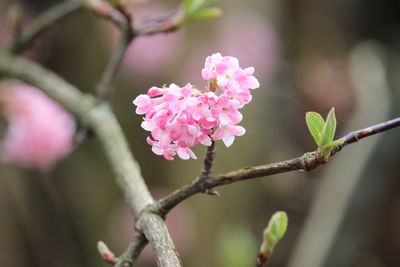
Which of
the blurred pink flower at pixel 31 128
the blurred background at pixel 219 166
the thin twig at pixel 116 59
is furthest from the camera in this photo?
the blurred background at pixel 219 166

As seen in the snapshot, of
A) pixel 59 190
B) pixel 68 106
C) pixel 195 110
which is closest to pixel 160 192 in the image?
pixel 59 190

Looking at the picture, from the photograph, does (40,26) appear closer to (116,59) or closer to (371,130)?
(116,59)

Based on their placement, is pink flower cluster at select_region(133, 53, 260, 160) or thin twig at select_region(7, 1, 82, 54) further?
thin twig at select_region(7, 1, 82, 54)

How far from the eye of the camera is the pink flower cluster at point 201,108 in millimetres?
320

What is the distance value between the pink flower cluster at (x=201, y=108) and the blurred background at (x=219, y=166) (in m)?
0.99

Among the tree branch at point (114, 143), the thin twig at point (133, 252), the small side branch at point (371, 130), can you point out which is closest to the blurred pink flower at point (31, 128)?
the tree branch at point (114, 143)

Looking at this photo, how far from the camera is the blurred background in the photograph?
1394mm

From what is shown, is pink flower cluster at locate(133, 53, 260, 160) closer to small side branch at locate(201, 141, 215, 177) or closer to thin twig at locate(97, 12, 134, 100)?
small side branch at locate(201, 141, 215, 177)

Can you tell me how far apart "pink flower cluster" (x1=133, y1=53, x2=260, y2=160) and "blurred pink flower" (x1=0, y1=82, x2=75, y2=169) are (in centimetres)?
77

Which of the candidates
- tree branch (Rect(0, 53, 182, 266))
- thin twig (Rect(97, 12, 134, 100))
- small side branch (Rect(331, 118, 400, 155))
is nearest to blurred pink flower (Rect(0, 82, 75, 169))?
tree branch (Rect(0, 53, 182, 266))

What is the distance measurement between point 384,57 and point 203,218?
845 mm

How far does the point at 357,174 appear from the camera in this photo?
1.36 metres

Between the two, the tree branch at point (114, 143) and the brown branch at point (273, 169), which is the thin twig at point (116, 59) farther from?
the brown branch at point (273, 169)

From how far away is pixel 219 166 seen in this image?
68.2 inches
